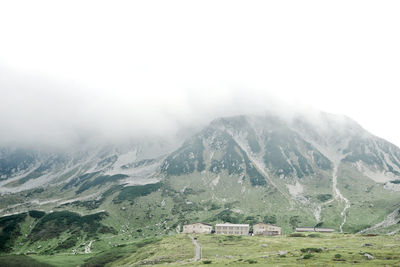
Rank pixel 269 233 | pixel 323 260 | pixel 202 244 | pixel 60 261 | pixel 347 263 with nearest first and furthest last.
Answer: pixel 347 263
pixel 323 260
pixel 202 244
pixel 60 261
pixel 269 233

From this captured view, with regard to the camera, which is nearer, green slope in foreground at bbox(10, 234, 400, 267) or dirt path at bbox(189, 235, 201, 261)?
green slope in foreground at bbox(10, 234, 400, 267)

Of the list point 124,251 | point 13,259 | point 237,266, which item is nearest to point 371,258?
point 237,266

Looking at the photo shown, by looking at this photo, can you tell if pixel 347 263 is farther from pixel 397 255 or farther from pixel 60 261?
pixel 60 261

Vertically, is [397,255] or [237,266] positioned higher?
[397,255]

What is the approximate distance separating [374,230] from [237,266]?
6960 inches

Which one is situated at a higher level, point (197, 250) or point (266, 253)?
point (266, 253)

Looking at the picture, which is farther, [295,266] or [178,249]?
[178,249]

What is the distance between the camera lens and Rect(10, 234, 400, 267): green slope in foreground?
2616 inches

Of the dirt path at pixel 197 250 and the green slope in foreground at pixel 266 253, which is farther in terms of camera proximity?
the dirt path at pixel 197 250

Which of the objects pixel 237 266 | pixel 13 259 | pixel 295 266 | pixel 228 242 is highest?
pixel 295 266

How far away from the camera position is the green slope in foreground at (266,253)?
6644 cm

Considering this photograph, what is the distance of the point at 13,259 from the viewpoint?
172875mm

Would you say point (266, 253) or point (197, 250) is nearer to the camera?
point (266, 253)

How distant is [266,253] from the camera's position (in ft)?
298
